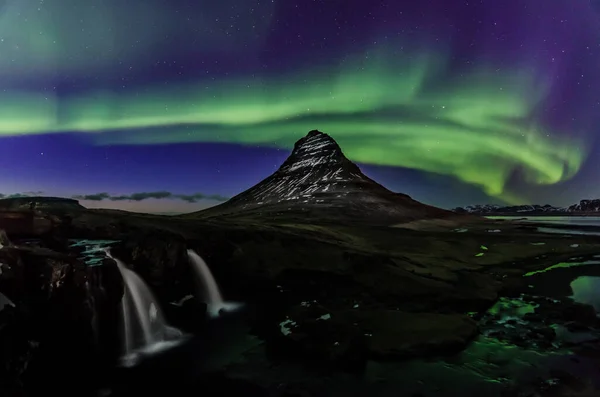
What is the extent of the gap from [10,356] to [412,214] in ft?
118

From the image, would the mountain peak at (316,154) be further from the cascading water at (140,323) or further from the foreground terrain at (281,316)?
the cascading water at (140,323)

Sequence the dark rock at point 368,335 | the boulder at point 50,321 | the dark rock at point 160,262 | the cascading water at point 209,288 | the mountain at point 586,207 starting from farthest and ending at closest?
the mountain at point 586,207 → the cascading water at point 209,288 → the dark rock at point 160,262 → the dark rock at point 368,335 → the boulder at point 50,321

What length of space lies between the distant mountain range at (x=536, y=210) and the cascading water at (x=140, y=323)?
29.5 metres

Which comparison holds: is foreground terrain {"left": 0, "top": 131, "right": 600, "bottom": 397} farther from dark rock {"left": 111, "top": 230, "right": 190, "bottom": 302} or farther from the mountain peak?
the mountain peak

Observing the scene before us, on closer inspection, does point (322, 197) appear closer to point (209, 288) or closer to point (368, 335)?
point (209, 288)

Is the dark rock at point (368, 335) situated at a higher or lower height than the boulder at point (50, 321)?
lower

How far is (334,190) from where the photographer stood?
61812 millimetres

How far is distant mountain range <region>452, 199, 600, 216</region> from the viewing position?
116ft

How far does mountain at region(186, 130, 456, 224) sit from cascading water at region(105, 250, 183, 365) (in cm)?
A: 1776

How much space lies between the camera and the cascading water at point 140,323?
13.1 m

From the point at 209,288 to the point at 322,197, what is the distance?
130ft

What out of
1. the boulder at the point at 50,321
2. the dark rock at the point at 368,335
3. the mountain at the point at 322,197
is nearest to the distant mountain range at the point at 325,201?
the mountain at the point at 322,197

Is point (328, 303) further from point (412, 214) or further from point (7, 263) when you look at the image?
point (412, 214)

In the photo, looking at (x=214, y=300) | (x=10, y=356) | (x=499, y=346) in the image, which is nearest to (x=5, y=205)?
(x=214, y=300)
